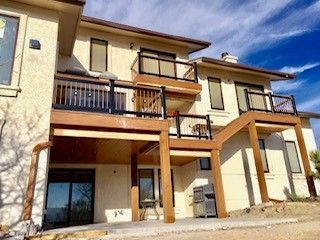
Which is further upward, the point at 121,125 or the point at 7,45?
the point at 7,45

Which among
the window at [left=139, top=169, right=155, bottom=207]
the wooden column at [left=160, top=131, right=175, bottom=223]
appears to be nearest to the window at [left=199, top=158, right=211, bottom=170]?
the window at [left=139, top=169, right=155, bottom=207]

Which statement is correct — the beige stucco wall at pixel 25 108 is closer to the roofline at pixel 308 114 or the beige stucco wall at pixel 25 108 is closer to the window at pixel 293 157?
the window at pixel 293 157

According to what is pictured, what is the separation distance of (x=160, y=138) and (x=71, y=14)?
528 centimetres

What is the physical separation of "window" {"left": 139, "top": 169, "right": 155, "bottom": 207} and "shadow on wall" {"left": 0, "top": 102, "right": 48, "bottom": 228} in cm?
701

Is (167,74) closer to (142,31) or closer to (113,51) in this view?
(142,31)

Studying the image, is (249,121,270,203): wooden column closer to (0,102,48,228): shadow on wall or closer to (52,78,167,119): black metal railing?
(52,78,167,119): black metal railing

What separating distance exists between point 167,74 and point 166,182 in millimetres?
8177

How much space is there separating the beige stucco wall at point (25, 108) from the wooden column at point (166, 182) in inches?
143

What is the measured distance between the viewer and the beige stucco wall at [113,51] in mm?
14383

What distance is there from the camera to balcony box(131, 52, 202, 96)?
14.4 m

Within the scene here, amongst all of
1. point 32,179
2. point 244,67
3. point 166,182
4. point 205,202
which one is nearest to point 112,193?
point 205,202

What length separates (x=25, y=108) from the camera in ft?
27.3

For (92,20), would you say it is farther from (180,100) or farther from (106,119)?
(106,119)

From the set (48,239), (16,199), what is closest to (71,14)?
(16,199)
